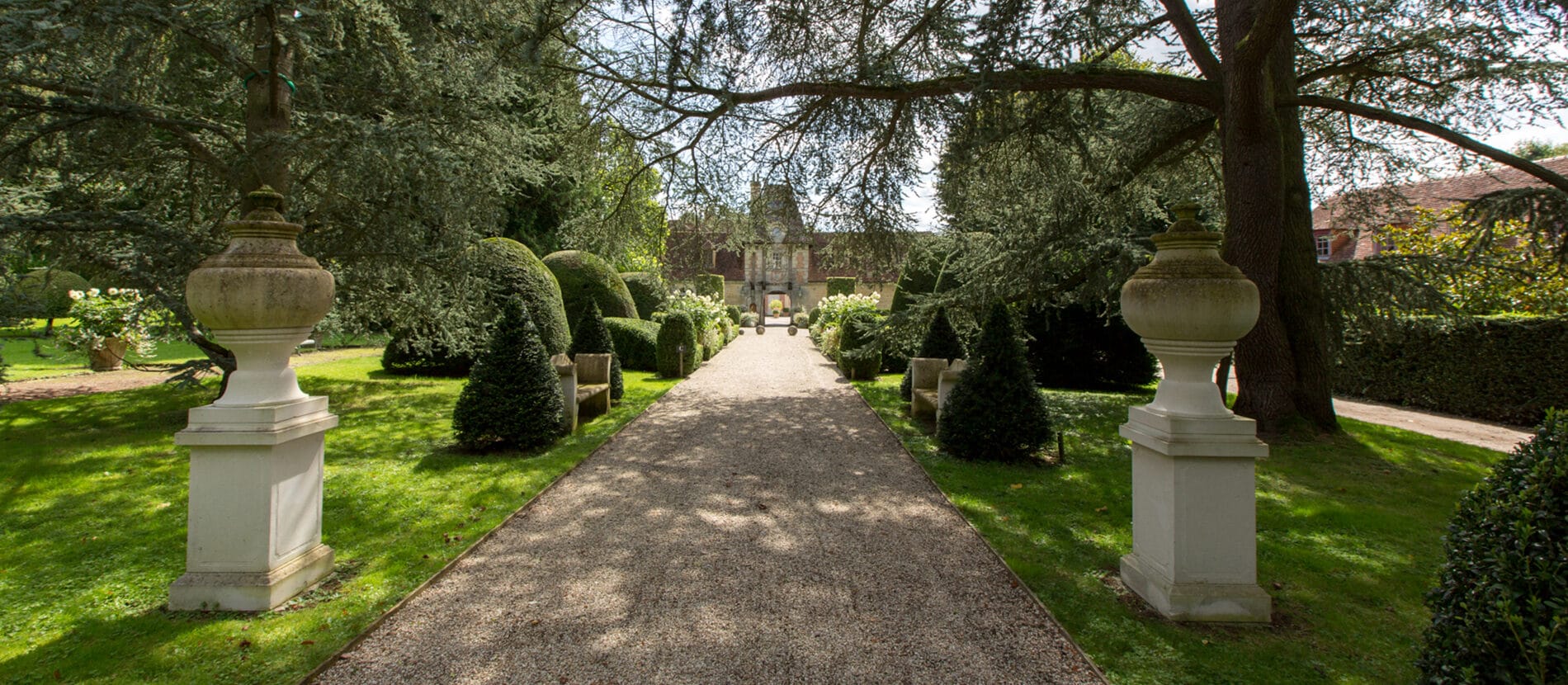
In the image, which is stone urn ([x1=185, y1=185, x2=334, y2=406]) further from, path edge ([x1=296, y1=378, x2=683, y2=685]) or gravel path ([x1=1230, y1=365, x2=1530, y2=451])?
gravel path ([x1=1230, y1=365, x2=1530, y2=451])

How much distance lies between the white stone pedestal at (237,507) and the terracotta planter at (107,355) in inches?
558

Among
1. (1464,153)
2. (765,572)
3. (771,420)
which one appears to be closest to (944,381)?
(771,420)

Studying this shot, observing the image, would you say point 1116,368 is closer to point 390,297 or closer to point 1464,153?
point 1464,153

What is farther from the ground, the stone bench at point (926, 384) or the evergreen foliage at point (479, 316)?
the evergreen foliage at point (479, 316)

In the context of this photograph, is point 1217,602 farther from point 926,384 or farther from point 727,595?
point 926,384

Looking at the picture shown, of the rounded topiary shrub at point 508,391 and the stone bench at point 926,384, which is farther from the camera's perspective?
the stone bench at point 926,384

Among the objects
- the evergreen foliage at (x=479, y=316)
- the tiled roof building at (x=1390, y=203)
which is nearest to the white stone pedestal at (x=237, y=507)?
the evergreen foliage at (x=479, y=316)

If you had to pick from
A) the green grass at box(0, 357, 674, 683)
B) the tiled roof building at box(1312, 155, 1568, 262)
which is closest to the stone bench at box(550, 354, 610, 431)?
the green grass at box(0, 357, 674, 683)

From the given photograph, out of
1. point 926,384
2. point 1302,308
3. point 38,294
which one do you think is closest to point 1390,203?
point 1302,308

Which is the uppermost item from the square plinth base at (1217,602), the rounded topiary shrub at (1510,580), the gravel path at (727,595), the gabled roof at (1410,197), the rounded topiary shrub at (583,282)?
the gabled roof at (1410,197)

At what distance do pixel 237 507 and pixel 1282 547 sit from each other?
5914mm

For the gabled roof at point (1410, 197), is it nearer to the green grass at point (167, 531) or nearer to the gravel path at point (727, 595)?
the gravel path at point (727, 595)

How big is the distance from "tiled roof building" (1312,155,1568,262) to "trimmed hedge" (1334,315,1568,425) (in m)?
1.58

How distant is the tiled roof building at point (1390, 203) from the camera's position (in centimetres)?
866
